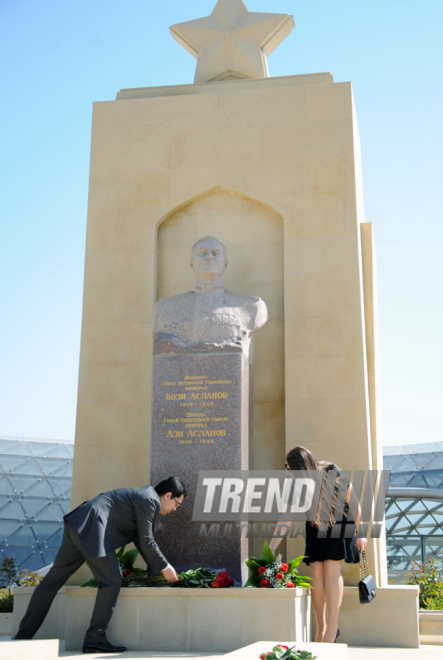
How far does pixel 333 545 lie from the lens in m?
8.52

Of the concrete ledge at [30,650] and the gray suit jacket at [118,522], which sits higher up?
the gray suit jacket at [118,522]

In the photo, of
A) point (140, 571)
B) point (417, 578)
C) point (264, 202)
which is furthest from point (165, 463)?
point (417, 578)

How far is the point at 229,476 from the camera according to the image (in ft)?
31.0

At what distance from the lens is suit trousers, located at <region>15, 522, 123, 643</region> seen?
7668 mm

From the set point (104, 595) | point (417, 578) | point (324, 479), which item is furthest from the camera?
point (417, 578)

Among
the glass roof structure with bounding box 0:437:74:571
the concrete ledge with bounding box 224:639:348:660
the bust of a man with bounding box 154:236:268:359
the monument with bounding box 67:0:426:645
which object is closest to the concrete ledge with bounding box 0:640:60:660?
the concrete ledge with bounding box 224:639:348:660

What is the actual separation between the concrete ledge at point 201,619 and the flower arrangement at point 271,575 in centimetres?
29

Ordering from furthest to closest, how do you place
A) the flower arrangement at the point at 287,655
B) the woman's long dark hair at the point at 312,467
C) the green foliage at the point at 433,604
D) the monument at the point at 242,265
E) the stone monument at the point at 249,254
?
the green foliage at the point at 433,604, the stone monument at the point at 249,254, the monument at the point at 242,265, the woman's long dark hair at the point at 312,467, the flower arrangement at the point at 287,655

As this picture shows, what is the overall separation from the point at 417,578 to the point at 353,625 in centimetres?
411

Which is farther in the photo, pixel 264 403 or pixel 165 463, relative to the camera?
pixel 264 403

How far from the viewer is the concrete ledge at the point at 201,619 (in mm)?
7852

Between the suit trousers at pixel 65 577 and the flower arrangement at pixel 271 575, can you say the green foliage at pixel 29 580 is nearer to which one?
the suit trousers at pixel 65 577

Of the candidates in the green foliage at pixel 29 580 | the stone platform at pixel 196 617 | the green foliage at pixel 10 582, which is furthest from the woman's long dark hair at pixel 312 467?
the green foliage at pixel 29 580

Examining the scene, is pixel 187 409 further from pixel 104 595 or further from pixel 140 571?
pixel 104 595
